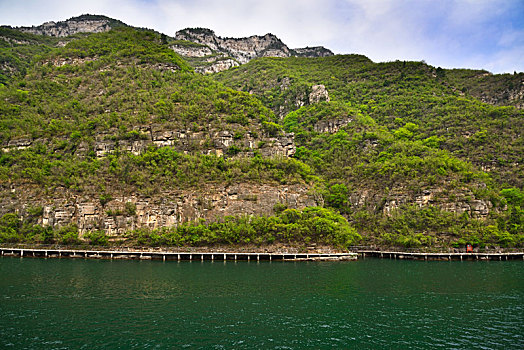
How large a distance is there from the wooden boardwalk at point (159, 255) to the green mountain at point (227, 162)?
3573mm

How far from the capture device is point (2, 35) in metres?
184

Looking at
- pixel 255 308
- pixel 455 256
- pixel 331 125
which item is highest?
pixel 331 125

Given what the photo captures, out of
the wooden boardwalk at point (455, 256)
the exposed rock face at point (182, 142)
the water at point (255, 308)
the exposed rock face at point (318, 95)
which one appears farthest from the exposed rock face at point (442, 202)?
the exposed rock face at point (318, 95)

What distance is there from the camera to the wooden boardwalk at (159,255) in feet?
253

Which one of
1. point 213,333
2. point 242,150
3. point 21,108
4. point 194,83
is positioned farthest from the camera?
point 194,83

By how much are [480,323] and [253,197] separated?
6005 centimetres

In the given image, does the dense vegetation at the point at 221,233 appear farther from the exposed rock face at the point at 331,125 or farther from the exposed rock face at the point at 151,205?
the exposed rock face at the point at 331,125

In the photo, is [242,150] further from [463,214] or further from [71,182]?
[463,214]

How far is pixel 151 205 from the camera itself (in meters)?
86.6

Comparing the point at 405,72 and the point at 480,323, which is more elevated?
the point at 405,72

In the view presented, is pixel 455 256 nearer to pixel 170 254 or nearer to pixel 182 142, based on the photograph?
pixel 170 254

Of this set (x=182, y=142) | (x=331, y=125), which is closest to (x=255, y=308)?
(x=182, y=142)

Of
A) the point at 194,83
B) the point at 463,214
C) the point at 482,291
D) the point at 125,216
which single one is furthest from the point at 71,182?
the point at 463,214

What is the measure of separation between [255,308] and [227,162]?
64008 mm
